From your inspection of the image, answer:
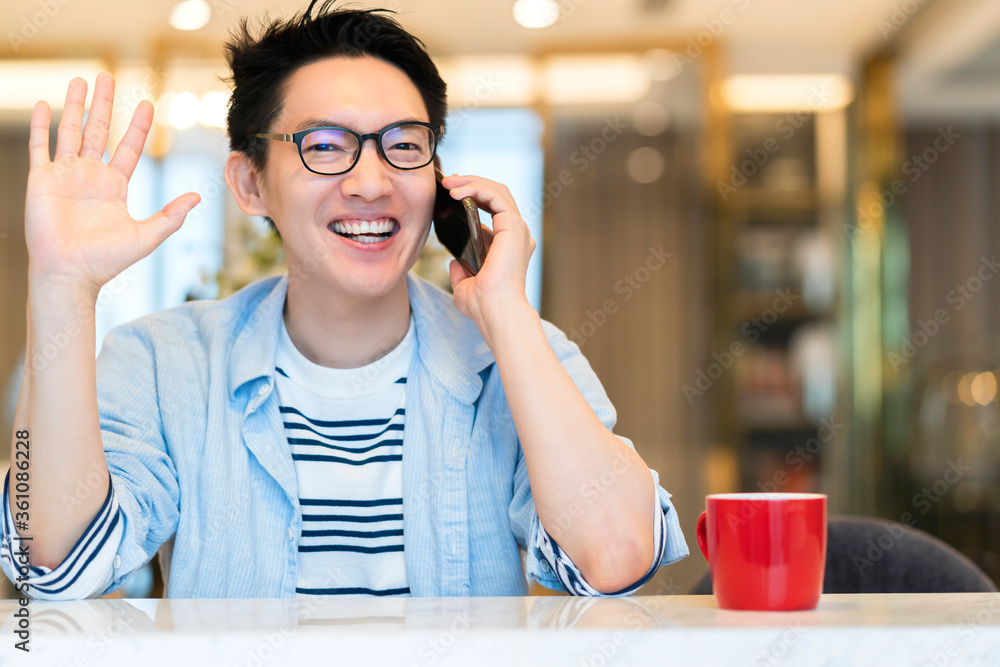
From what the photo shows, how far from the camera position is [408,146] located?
131cm

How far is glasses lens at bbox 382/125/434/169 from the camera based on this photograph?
50.8 inches

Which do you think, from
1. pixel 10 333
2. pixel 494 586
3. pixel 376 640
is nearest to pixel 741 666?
pixel 376 640

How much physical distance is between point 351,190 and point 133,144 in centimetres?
30

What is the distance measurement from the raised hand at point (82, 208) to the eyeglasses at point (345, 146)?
26 centimetres

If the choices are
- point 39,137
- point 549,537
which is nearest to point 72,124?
point 39,137

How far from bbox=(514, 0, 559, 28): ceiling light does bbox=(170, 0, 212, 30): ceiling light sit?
1.30 m

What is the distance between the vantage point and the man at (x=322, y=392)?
3.34 ft

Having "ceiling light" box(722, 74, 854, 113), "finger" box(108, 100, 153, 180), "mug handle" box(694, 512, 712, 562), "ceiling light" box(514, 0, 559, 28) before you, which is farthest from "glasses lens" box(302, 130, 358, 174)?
"ceiling light" box(722, 74, 854, 113)

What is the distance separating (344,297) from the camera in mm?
1364

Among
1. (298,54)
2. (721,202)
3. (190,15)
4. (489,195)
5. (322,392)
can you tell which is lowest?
(322,392)

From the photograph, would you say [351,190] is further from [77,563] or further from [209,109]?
[209,109]

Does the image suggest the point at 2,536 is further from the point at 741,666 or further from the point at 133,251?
the point at 741,666

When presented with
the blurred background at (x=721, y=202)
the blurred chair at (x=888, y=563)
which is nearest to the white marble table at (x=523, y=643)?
the blurred chair at (x=888, y=563)

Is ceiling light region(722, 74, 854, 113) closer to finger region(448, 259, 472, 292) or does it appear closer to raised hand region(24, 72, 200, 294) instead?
finger region(448, 259, 472, 292)
